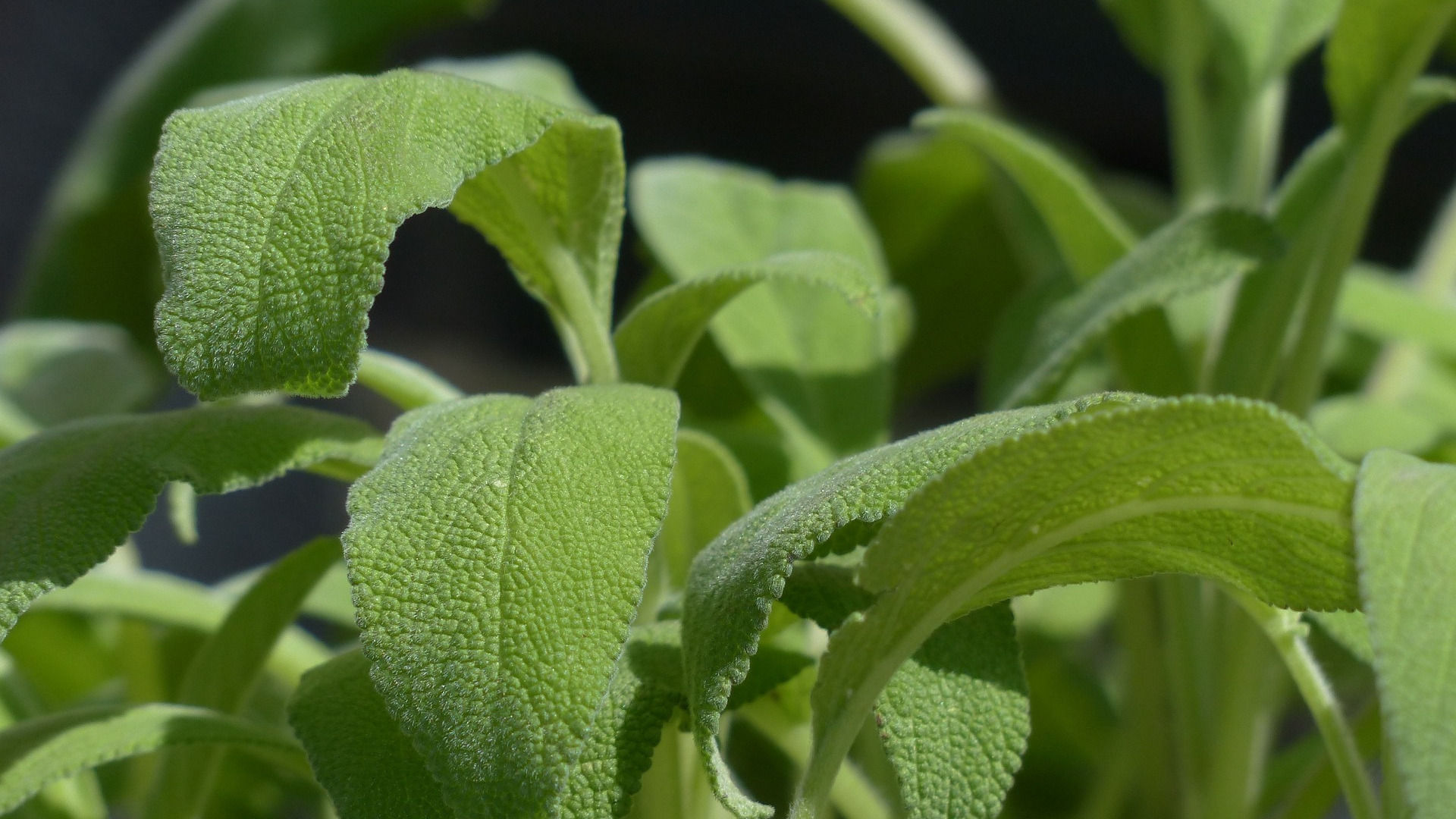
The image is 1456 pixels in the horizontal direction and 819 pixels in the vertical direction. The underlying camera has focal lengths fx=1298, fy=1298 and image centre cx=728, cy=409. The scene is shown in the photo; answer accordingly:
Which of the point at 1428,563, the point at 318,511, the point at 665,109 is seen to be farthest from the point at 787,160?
the point at 1428,563

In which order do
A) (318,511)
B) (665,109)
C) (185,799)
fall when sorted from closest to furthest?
(185,799)
(318,511)
(665,109)

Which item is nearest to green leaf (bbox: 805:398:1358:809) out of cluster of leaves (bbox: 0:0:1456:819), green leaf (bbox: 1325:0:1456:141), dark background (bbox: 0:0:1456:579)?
cluster of leaves (bbox: 0:0:1456:819)

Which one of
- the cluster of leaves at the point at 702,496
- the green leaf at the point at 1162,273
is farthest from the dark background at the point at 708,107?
the green leaf at the point at 1162,273

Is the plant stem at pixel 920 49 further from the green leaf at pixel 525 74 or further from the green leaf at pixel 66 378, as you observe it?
the green leaf at pixel 66 378

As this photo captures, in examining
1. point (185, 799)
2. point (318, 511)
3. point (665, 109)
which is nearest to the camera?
point (185, 799)

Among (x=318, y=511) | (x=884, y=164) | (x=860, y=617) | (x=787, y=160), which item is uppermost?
(x=860, y=617)

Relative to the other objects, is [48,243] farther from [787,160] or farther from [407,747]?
[787,160]

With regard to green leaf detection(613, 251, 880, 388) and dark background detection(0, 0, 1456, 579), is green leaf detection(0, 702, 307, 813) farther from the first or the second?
dark background detection(0, 0, 1456, 579)
